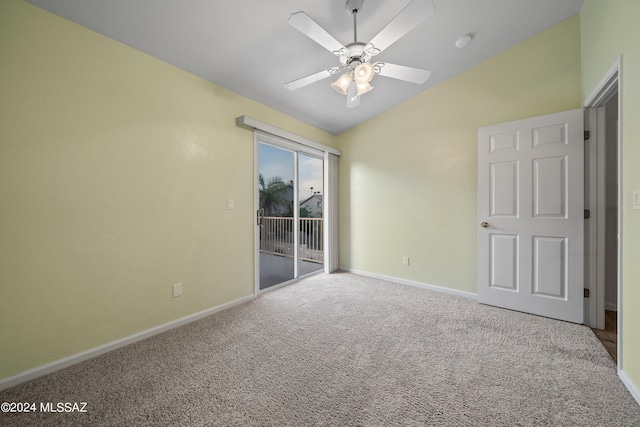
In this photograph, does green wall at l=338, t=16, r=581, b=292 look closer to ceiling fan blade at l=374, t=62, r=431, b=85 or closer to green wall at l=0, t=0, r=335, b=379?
ceiling fan blade at l=374, t=62, r=431, b=85

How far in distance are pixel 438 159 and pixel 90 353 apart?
396 centimetres

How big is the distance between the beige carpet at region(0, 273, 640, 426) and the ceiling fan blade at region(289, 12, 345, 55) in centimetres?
220

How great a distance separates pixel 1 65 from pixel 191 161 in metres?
1.21

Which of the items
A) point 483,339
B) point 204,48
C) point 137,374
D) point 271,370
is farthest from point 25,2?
point 483,339

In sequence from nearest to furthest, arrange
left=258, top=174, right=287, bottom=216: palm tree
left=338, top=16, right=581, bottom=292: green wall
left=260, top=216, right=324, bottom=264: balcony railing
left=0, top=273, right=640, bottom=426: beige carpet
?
left=0, top=273, right=640, bottom=426: beige carpet
left=338, top=16, right=581, bottom=292: green wall
left=258, top=174, right=287, bottom=216: palm tree
left=260, top=216, right=324, bottom=264: balcony railing

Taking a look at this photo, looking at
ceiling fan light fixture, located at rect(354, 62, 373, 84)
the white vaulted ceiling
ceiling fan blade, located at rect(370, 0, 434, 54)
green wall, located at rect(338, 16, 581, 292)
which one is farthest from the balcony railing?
ceiling fan blade, located at rect(370, 0, 434, 54)

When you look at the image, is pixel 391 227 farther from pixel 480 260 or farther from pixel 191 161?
pixel 191 161

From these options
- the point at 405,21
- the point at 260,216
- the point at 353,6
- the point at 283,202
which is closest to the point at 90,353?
the point at 260,216

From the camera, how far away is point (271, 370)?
5.43 ft

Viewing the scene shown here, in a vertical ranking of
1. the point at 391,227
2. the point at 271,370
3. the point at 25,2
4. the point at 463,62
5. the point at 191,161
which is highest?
the point at 463,62

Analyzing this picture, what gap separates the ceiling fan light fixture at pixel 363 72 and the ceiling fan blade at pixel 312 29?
180mm

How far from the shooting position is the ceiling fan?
1379 mm

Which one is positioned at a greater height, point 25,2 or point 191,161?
point 25,2

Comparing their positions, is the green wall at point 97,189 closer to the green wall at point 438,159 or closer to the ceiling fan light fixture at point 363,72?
the ceiling fan light fixture at point 363,72
